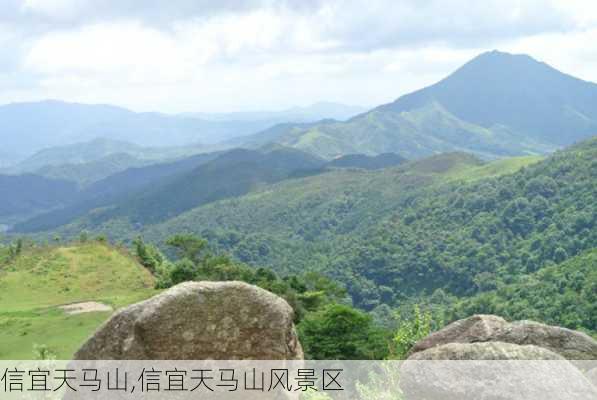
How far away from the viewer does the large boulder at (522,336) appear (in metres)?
16.5

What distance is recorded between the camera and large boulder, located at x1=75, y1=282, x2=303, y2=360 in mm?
12859

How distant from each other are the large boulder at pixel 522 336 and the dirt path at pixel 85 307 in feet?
144

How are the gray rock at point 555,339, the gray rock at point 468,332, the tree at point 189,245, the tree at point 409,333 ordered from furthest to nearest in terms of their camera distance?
the tree at point 189,245
the tree at point 409,333
the gray rock at point 468,332
the gray rock at point 555,339

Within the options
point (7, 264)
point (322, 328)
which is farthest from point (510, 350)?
point (7, 264)

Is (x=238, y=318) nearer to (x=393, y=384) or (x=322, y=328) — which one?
(x=393, y=384)

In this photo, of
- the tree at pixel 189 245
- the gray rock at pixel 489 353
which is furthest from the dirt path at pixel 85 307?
the gray rock at pixel 489 353

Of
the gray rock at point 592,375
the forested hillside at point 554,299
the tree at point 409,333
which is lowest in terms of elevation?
the forested hillside at point 554,299

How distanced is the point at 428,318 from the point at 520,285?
13639 centimetres

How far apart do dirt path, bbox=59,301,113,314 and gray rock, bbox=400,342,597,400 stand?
47407 mm

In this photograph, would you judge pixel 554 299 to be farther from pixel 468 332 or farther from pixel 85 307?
pixel 468 332

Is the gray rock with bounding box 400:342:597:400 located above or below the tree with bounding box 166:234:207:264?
above

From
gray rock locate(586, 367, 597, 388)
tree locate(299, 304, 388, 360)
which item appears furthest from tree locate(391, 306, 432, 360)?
tree locate(299, 304, 388, 360)

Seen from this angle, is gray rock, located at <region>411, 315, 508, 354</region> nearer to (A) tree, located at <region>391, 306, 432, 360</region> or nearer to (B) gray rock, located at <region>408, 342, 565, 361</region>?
(A) tree, located at <region>391, 306, 432, 360</region>

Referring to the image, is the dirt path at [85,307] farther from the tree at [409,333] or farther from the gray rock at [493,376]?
the gray rock at [493,376]
